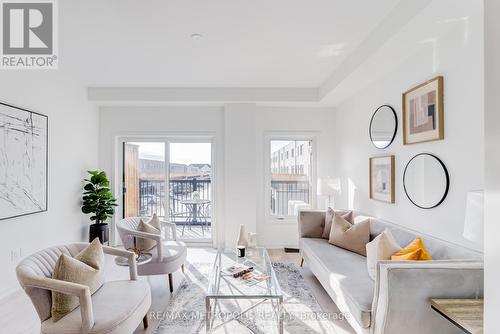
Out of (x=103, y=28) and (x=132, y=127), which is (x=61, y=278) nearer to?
(x=103, y=28)

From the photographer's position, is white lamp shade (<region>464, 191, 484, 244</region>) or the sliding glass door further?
the sliding glass door

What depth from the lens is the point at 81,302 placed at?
157 cm

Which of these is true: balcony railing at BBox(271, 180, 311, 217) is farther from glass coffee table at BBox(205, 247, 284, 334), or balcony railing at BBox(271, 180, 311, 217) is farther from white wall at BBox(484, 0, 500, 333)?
white wall at BBox(484, 0, 500, 333)

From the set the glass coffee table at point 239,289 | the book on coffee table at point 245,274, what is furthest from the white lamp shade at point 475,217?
the book on coffee table at point 245,274

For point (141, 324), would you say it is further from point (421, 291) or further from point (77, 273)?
point (421, 291)

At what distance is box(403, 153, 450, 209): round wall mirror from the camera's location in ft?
7.28

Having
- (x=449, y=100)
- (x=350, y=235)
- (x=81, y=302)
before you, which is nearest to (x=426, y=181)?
(x=449, y=100)

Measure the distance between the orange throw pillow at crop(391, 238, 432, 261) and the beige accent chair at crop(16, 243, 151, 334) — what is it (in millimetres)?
1908

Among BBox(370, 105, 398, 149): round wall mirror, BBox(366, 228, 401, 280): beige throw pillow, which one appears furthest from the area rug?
BBox(370, 105, 398, 149): round wall mirror

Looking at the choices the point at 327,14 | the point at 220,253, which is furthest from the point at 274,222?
the point at 327,14

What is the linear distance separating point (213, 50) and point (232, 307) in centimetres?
258

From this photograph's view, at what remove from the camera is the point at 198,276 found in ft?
10.6

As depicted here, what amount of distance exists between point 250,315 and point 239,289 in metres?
0.43

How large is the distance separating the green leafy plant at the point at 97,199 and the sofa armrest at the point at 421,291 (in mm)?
3720
